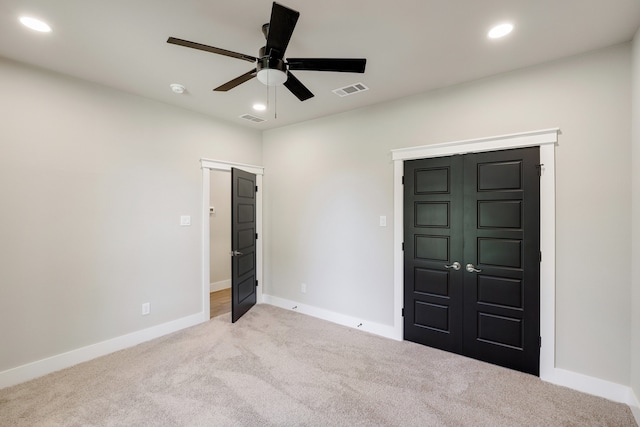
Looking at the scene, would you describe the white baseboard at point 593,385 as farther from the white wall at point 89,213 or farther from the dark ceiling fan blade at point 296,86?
the white wall at point 89,213

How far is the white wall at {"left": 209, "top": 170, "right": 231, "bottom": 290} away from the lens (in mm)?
5648

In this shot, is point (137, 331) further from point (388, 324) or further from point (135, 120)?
point (388, 324)

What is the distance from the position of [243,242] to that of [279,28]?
3052mm

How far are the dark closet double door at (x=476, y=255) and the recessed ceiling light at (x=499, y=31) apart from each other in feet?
3.42

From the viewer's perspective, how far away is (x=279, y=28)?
166 centimetres

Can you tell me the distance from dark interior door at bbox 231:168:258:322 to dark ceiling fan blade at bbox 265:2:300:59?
2.21 meters

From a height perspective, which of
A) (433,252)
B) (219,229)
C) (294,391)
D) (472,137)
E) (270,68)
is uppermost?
(270,68)

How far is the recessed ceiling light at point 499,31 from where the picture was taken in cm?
210

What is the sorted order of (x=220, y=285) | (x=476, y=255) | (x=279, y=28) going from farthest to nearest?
(x=220, y=285) < (x=476, y=255) < (x=279, y=28)

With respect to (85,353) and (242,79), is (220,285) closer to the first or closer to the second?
(85,353)

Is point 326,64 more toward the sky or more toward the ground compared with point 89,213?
more toward the sky

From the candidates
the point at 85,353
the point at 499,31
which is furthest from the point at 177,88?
the point at 499,31

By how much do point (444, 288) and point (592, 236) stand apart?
52.2 inches

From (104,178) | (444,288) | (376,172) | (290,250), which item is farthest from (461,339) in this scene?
(104,178)
